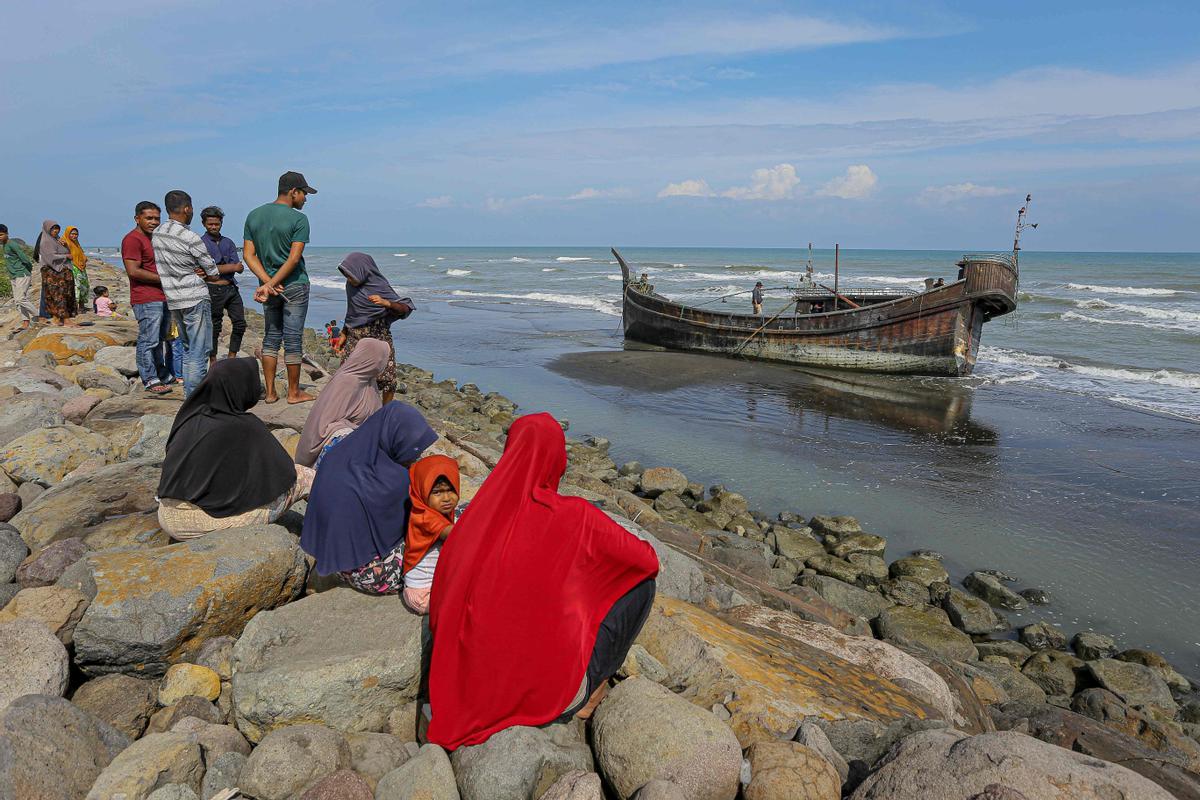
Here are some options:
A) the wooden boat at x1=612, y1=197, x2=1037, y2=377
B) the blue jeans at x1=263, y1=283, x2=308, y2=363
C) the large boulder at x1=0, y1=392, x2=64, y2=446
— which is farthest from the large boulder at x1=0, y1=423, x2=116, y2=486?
the wooden boat at x1=612, y1=197, x2=1037, y2=377

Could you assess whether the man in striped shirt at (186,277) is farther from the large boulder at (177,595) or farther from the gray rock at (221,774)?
the gray rock at (221,774)

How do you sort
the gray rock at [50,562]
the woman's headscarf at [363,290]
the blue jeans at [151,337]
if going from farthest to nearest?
the blue jeans at [151,337] < the woman's headscarf at [363,290] < the gray rock at [50,562]

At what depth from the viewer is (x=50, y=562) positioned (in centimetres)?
349

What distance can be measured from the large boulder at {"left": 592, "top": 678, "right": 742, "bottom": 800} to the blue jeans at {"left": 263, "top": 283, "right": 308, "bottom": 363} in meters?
4.18

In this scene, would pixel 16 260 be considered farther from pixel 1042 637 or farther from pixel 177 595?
pixel 1042 637

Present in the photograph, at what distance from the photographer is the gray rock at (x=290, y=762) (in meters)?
2.37

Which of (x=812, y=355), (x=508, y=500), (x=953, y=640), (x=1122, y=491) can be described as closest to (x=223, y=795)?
(x=508, y=500)

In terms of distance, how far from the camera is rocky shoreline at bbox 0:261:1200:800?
92.4 inches

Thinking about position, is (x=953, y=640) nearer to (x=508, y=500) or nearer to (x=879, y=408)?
(x=508, y=500)

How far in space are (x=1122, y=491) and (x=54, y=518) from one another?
11222 millimetres

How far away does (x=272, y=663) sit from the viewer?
9.11ft

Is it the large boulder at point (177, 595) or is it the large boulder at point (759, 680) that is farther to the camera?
the large boulder at point (759, 680)

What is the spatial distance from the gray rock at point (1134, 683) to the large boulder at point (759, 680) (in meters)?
2.68

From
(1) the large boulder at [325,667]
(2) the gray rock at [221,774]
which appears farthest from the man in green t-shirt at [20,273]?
(2) the gray rock at [221,774]
